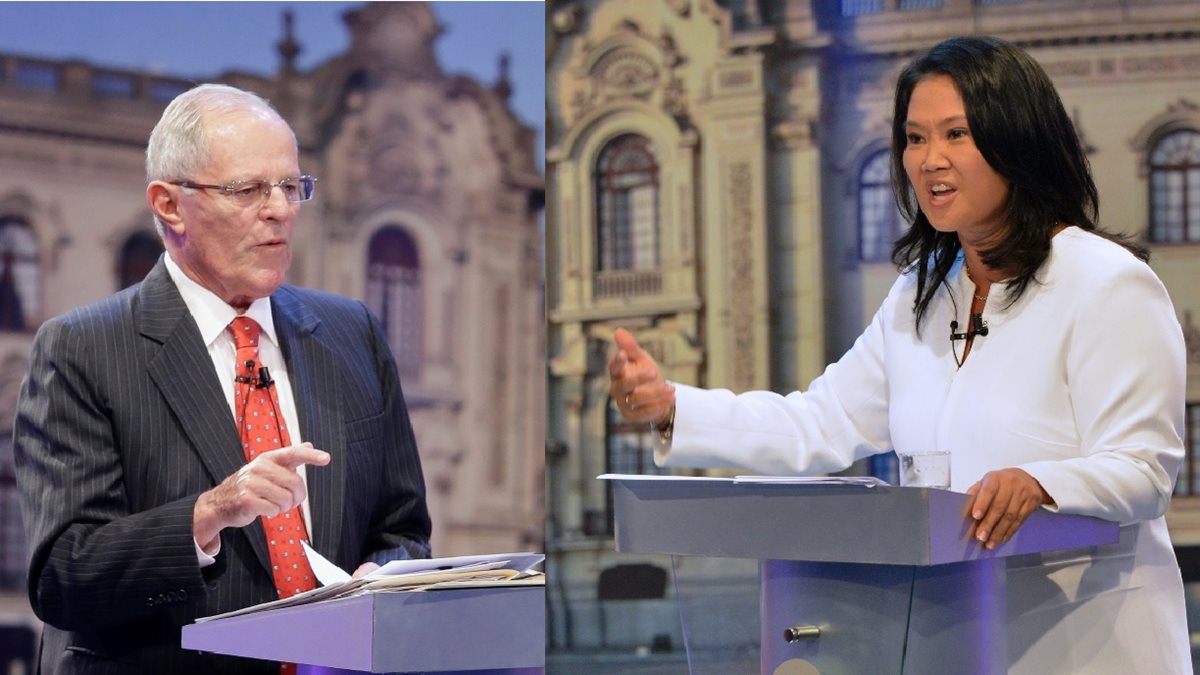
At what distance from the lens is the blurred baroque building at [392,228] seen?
32.2ft

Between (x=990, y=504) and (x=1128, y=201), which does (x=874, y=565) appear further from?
(x=1128, y=201)

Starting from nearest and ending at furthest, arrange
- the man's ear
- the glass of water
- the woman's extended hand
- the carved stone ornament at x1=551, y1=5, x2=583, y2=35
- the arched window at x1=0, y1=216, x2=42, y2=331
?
the glass of water, the woman's extended hand, the man's ear, the arched window at x1=0, y1=216, x2=42, y2=331, the carved stone ornament at x1=551, y1=5, x2=583, y2=35

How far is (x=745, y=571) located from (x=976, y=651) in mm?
7147

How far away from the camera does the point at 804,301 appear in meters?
9.97

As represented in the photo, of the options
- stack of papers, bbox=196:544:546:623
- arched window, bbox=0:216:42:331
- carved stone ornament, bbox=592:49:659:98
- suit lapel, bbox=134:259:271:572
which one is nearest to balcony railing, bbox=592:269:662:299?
carved stone ornament, bbox=592:49:659:98

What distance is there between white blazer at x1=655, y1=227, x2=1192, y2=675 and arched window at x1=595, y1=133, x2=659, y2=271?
883cm

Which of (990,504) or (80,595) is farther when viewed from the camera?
(80,595)

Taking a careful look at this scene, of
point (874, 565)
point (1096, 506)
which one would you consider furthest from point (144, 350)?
point (1096, 506)

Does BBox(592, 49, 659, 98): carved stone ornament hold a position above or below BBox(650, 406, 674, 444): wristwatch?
above

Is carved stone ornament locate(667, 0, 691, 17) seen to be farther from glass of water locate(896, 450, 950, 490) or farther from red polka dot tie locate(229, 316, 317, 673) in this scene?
glass of water locate(896, 450, 950, 490)

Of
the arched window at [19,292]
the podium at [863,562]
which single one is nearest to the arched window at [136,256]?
the arched window at [19,292]

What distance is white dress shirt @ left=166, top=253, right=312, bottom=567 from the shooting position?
2.69m

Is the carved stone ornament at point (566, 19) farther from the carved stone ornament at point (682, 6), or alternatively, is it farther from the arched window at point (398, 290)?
the arched window at point (398, 290)

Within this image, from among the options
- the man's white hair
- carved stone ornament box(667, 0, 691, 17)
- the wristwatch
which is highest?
carved stone ornament box(667, 0, 691, 17)
